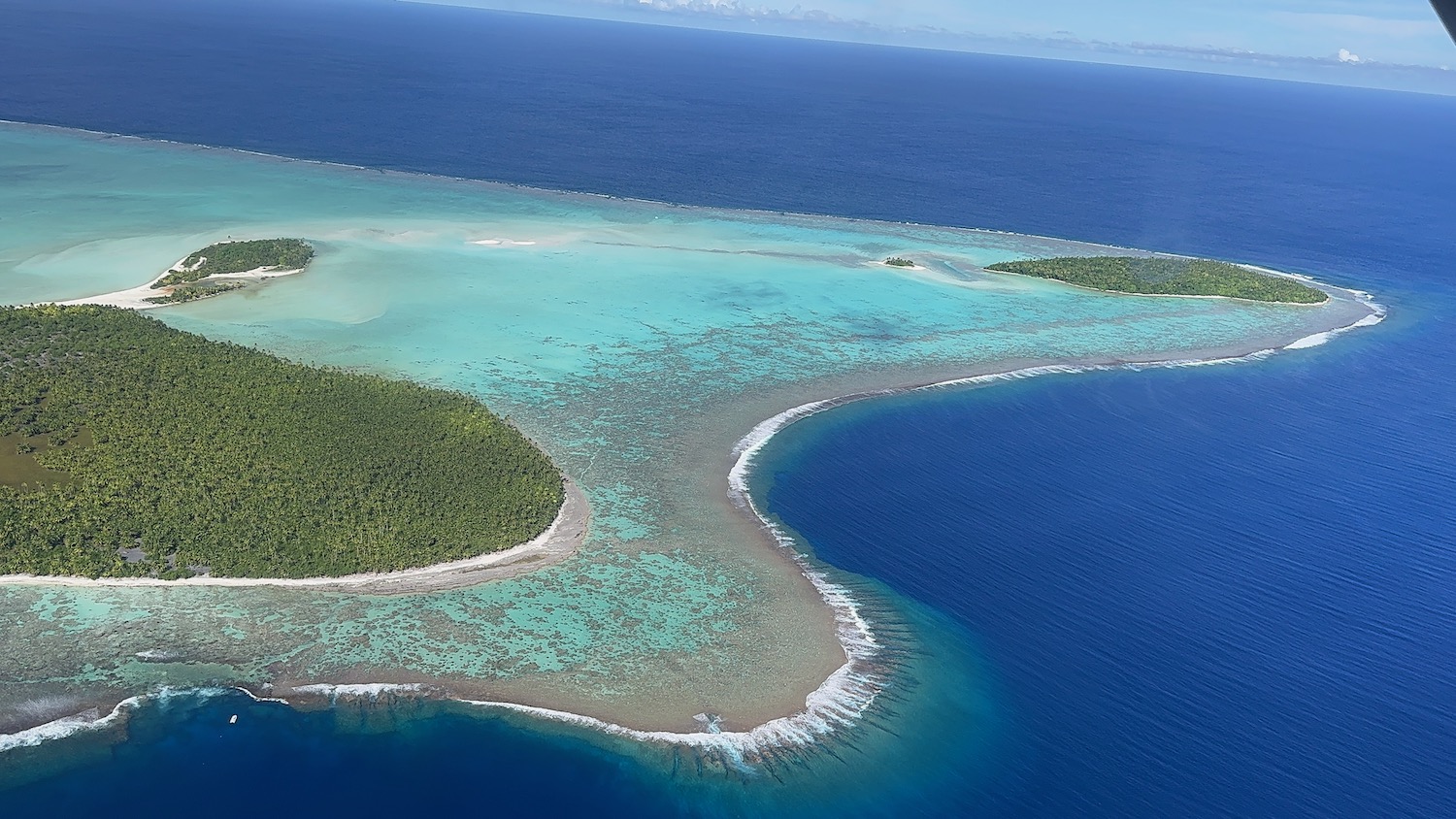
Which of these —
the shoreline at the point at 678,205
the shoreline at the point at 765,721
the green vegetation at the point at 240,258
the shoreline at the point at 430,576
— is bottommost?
the shoreline at the point at 765,721

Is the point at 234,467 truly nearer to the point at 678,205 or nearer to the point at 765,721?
the point at 765,721

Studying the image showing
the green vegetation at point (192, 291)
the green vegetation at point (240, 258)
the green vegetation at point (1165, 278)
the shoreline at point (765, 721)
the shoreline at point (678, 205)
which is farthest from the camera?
the shoreline at point (678, 205)

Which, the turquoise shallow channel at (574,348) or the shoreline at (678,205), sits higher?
the shoreline at (678,205)

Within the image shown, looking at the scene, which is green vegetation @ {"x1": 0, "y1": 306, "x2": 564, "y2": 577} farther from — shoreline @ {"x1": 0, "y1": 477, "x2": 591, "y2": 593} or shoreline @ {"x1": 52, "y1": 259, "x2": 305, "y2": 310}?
shoreline @ {"x1": 52, "y1": 259, "x2": 305, "y2": 310}

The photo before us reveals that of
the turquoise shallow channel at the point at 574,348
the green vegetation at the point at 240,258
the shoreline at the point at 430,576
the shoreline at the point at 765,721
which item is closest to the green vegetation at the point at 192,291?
the green vegetation at the point at 240,258

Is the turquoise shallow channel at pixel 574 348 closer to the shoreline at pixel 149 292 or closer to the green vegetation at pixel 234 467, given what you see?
the shoreline at pixel 149 292

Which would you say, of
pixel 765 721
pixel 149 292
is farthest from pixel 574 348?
pixel 765 721

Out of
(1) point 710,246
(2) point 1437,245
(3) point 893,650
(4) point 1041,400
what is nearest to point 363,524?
(3) point 893,650

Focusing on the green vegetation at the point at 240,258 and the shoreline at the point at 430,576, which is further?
the green vegetation at the point at 240,258

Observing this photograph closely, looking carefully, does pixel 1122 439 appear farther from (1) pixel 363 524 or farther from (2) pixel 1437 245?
(2) pixel 1437 245
